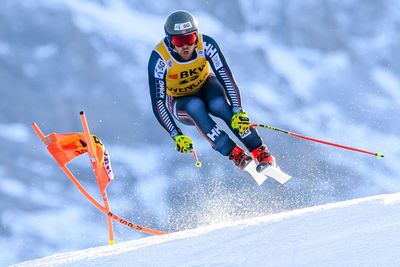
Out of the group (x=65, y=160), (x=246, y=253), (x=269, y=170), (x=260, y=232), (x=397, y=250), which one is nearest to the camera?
(x=397, y=250)

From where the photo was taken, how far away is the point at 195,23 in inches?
314

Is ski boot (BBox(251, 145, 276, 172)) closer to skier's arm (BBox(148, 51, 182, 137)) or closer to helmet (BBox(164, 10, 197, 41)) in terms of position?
skier's arm (BBox(148, 51, 182, 137))

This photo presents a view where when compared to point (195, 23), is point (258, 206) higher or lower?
lower

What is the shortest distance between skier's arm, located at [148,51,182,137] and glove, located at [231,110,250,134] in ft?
2.65

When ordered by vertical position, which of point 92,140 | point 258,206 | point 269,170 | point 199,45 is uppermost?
point 199,45

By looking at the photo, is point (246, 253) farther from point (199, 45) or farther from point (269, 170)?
A: point (199, 45)

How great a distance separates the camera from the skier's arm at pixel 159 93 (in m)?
8.17

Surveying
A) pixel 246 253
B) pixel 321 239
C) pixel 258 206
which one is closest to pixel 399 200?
pixel 321 239

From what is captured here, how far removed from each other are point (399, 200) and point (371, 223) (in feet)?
2.02

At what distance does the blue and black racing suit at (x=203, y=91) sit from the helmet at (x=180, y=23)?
29 centimetres

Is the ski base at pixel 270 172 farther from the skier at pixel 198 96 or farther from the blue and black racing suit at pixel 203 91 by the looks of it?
the blue and black racing suit at pixel 203 91

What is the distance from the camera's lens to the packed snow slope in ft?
13.5

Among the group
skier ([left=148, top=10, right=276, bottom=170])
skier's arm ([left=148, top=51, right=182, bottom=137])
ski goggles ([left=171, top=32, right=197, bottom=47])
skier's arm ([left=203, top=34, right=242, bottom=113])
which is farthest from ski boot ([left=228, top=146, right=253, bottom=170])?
ski goggles ([left=171, top=32, right=197, bottom=47])

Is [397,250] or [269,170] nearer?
[397,250]
